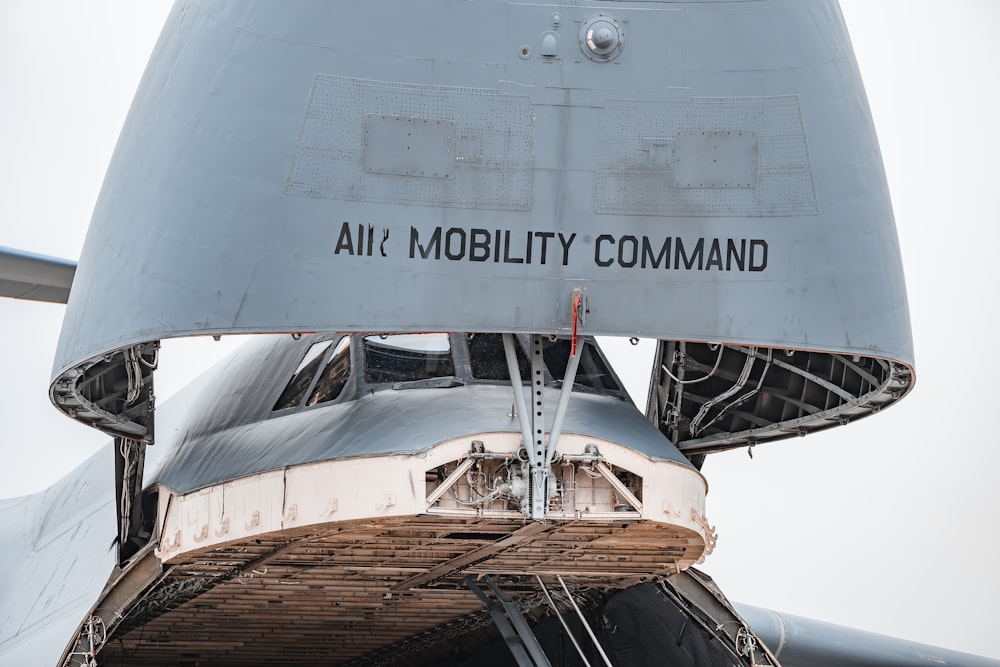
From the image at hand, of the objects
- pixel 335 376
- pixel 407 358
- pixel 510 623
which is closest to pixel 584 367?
pixel 407 358

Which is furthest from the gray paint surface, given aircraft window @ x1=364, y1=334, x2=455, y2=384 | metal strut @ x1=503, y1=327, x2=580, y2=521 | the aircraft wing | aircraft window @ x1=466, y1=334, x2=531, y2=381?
the aircraft wing

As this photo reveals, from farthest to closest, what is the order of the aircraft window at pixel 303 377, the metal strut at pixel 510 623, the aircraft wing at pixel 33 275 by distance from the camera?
the aircraft wing at pixel 33 275, the aircraft window at pixel 303 377, the metal strut at pixel 510 623

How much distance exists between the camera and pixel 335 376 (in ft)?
35.2

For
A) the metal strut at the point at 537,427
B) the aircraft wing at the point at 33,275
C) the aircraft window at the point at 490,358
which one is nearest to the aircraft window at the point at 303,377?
the aircraft window at the point at 490,358

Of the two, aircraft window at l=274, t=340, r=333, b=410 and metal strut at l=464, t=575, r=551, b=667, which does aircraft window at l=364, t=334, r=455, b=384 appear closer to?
aircraft window at l=274, t=340, r=333, b=410

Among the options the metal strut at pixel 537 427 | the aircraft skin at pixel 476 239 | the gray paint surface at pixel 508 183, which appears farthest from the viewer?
the gray paint surface at pixel 508 183

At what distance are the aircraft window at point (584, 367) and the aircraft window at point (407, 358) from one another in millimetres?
780

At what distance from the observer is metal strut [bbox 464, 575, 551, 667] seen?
10734 mm

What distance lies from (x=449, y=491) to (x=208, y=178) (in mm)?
2638

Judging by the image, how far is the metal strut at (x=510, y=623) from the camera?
10.7 metres

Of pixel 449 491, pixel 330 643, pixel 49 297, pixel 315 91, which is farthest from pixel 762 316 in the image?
pixel 49 297

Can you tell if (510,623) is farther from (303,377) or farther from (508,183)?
(508,183)

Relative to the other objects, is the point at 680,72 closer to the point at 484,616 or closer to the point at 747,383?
the point at 747,383

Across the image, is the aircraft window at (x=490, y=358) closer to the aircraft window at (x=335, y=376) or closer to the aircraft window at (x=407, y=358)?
the aircraft window at (x=407, y=358)
